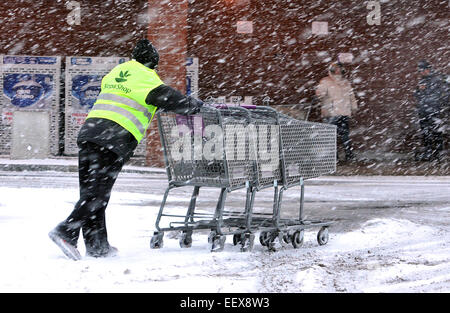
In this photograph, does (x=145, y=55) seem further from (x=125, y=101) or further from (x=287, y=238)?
(x=287, y=238)

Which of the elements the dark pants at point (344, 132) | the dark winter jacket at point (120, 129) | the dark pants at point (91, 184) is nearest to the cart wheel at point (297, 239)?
the dark winter jacket at point (120, 129)

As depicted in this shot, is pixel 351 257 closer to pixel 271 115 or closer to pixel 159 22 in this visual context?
pixel 271 115

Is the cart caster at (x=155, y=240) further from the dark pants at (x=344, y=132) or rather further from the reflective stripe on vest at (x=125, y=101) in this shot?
the dark pants at (x=344, y=132)

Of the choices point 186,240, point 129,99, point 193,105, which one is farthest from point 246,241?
point 129,99

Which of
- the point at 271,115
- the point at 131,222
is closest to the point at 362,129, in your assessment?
the point at 131,222

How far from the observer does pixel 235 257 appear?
A: 668cm

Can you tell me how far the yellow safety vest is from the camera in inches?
253

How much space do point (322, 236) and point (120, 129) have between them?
7.41ft

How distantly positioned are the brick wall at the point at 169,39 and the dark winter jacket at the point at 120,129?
1137 centimetres

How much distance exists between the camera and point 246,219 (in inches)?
285

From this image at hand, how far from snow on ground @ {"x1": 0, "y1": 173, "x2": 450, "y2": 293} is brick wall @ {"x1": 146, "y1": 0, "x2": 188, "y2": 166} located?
7.02m

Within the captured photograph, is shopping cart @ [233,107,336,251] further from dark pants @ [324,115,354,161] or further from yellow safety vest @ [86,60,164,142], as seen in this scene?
dark pants @ [324,115,354,161]

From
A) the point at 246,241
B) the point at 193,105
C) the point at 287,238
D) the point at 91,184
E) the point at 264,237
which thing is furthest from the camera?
the point at 287,238
